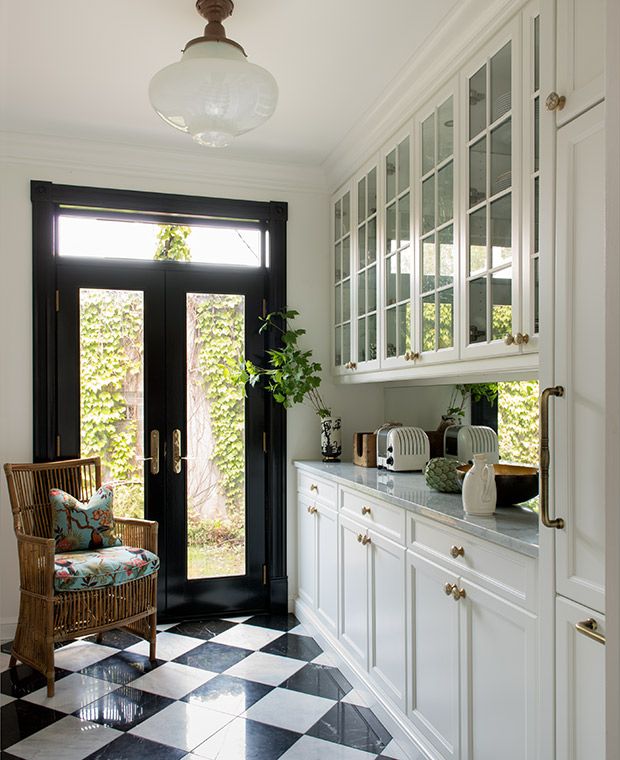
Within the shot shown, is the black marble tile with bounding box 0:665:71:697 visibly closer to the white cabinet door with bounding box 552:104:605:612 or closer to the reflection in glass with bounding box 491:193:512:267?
the white cabinet door with bounding box 552:104:605:612

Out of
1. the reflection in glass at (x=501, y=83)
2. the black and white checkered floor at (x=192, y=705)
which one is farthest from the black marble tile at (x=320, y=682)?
the reflection in glass at (x=501, y=83)

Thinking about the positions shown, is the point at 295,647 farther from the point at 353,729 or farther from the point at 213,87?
the point at 213,87

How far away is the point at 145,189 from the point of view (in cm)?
383

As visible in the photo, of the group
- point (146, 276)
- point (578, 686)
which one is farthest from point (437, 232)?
point (146, 276)

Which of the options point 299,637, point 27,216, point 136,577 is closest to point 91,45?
point 27,216

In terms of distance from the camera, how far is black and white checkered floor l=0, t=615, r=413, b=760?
2463mm

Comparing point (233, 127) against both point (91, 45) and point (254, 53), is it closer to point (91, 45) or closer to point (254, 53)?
point (254, 53)

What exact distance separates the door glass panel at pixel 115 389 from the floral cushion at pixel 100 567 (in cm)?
56

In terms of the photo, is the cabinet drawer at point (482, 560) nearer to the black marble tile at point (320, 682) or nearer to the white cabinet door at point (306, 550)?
the black marble tile at point (320, 682)

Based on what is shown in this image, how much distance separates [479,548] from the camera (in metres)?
1.97

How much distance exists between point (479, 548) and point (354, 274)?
2.02 meters

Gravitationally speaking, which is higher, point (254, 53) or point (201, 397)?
point (254, 53)

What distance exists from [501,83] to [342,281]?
→ 1786mm

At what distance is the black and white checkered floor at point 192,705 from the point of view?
8.08ft
